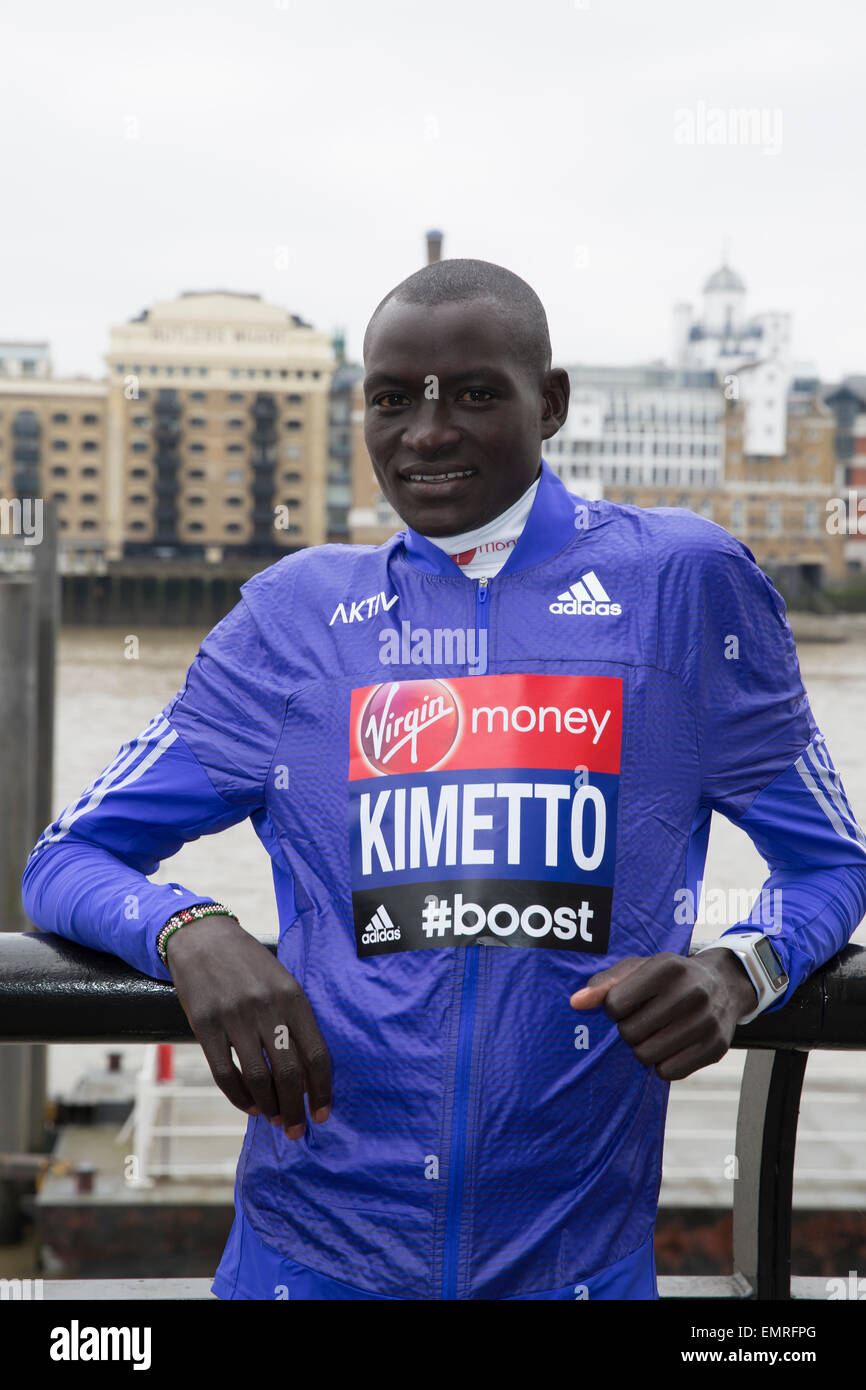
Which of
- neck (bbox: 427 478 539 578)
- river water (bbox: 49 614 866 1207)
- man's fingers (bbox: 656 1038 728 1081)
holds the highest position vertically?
neck (bbox: 427 478 539 578)

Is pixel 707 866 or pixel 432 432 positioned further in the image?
pixel 707 866

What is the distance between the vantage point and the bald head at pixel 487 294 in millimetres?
1341

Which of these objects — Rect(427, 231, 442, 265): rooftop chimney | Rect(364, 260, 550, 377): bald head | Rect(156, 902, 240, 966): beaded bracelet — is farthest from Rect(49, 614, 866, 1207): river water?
Rect(427, 231, 442, 265): rooftop chimney

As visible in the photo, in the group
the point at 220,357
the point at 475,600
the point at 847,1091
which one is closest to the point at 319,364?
the point at 220,357

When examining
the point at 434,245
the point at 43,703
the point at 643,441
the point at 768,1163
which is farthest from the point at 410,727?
the point at 643,441

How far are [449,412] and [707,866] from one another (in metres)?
21.3

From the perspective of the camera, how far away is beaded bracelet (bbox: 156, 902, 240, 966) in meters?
1.23

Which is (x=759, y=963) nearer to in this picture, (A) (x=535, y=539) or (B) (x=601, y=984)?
(B) (x=601, y=984)

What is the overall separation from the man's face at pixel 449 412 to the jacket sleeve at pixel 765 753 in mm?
197

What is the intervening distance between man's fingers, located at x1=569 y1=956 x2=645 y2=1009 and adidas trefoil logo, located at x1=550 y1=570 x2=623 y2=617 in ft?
0.97

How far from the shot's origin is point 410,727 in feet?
4.17

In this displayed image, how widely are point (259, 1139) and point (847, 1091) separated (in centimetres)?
976

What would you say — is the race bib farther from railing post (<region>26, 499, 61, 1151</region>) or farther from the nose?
railing post (<region>26, 499, 61, 1151</region>)

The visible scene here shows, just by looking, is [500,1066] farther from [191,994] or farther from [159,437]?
[159,437]
